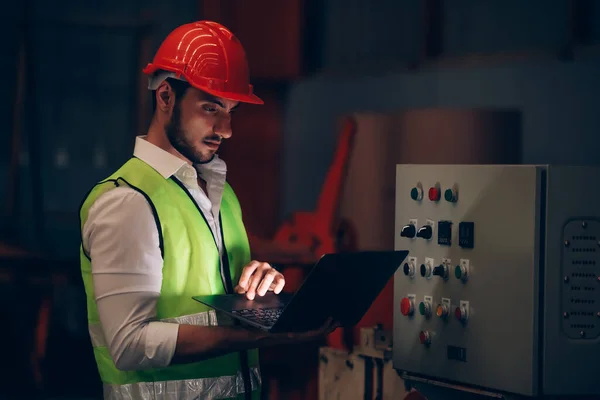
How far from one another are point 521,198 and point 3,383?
9.64 ft

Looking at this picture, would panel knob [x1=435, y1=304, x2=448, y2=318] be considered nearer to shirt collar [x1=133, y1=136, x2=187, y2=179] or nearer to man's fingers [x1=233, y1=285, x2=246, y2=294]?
man's fingers [x1=233, y1=285, x2=246, y2=294]

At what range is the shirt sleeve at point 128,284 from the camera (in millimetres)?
1857

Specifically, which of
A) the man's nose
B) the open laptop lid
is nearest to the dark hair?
the man's nose

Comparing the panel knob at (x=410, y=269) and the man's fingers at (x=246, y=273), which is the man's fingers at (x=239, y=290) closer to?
the man's fingers at (x=246, y=273)

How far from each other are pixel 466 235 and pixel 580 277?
1.03ft

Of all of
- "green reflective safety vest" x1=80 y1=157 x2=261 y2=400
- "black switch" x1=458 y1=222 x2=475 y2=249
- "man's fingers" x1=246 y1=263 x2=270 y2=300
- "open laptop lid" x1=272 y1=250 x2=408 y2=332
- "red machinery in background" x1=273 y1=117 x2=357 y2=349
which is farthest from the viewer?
"red machinery in background" x1=273 y1=117 x2=357 y2=349

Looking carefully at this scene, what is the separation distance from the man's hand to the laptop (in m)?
0.03

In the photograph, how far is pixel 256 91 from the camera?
14.1 feet

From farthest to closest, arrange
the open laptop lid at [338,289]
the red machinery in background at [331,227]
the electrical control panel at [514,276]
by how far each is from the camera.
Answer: the red machinery in background at [331,227] < the electrical control panel at [514,276] < the open laptop lid at [338,289]

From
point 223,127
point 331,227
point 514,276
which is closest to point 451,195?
point 514,276

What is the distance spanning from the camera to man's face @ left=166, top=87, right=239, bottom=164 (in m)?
2.06

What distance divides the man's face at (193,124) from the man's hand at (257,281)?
29cm

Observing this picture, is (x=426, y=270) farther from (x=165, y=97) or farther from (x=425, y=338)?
(x=165, y=97)

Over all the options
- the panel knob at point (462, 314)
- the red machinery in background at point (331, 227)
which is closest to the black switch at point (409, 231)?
the panel knob at point (462, 314)
